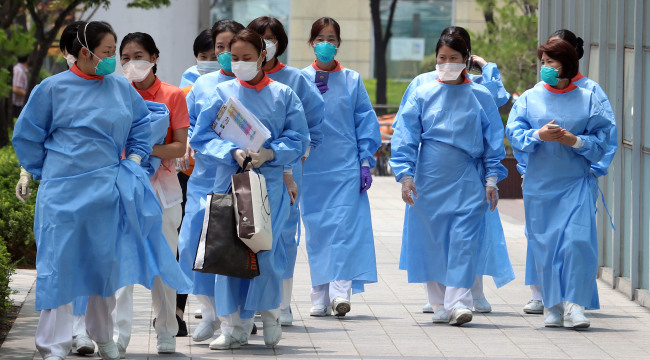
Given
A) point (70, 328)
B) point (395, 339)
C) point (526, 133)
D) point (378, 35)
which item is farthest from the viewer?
point (378, 35)

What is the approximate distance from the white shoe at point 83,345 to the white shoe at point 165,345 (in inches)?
13.8

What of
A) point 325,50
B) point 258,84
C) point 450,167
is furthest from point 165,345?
point 325,50

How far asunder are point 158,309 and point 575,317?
2651 millimetres

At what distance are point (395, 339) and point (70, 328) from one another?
2.10 meters

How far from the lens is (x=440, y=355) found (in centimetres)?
700

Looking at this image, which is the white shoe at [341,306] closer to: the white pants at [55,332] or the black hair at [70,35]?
the white pants at [55,332]

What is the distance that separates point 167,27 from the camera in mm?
21078

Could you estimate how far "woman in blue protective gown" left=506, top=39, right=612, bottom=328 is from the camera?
8008 mm

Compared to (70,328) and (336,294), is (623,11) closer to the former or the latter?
(336,294)

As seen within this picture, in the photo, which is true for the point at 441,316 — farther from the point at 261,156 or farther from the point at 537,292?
the point at 261,156

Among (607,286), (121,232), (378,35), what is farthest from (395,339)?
(378,35)

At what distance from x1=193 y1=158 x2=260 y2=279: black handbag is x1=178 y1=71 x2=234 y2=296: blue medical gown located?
1.33 feet

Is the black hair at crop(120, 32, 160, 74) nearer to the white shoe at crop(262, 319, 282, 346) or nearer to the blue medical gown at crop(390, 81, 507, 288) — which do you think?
the white shoe at crop(262, 319, 282, 346)

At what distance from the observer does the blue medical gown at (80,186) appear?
240 inches
